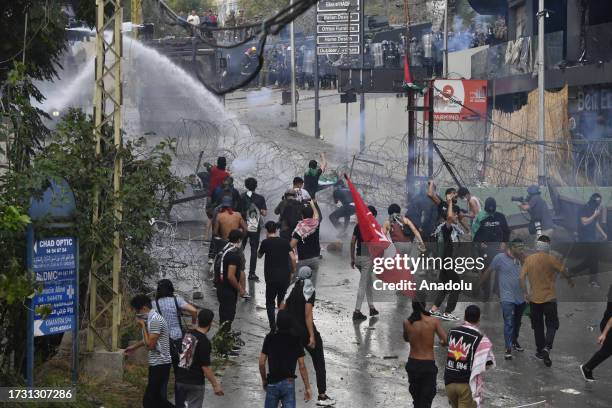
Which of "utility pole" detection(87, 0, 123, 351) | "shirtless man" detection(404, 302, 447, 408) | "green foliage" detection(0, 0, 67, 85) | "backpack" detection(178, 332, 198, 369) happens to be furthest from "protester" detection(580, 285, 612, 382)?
"green foliage" detection(0, 0, 67, 85)

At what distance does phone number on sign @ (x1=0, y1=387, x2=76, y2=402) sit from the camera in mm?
9352

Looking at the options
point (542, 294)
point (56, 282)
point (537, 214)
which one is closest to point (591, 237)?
point (537, 214)

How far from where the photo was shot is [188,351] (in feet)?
30.2

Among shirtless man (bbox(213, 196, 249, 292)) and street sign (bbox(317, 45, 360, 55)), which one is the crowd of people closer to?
shirtless man (bbox(213, 196, 249, 292))

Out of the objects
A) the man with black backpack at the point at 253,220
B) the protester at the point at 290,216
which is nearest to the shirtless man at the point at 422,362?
the man with black backpack at the point at 253,220

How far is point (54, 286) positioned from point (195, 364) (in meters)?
1.85

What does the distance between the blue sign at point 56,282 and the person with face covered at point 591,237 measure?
33.3 feet

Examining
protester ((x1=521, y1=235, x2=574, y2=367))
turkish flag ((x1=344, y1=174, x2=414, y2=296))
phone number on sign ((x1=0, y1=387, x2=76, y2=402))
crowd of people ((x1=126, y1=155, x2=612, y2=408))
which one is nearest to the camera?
phone number on sign ((x1=0, y1=387, x2=76, y2=402))

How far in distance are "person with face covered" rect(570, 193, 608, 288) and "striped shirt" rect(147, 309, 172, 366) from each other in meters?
9.87

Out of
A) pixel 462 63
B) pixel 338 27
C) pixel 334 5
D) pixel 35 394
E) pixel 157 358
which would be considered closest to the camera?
pixel 35 394

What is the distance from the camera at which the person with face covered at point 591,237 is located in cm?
1786

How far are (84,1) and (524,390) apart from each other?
26.8 ft

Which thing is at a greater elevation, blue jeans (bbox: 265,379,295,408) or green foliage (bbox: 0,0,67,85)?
green foliage (bbox: 0,0,67,85)

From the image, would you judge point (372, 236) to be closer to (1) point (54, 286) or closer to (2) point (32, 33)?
(2) point (32, 33)
